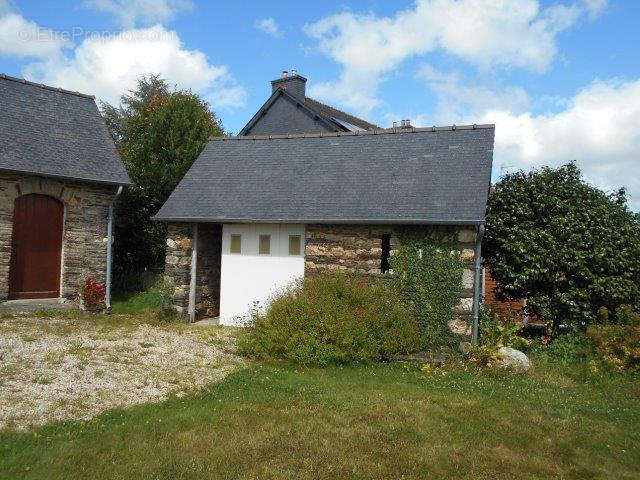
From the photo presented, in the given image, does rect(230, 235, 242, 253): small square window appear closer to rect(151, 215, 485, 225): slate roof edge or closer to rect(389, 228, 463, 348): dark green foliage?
rect(151, 215, 485, 225): slate roof edge

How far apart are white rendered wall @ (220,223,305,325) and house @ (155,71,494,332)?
2cm

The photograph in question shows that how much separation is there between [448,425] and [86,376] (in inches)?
188

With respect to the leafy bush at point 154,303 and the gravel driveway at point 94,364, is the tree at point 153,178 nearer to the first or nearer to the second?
the leafy bush at point 154,303

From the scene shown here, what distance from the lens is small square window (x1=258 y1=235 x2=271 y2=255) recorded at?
12.5m

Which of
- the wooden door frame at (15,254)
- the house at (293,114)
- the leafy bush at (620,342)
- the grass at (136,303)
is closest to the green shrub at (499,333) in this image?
the leafy bush at (620,342)

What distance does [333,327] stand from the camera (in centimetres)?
906

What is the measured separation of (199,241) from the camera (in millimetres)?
13000

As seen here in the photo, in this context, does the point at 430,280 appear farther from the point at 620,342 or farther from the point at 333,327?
the point at 620,342

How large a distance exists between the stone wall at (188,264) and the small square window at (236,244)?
797mm

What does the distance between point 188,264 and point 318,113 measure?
39.6 ft

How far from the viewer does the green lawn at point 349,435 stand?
17.0 feet

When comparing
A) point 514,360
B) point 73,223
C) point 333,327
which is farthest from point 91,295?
point 514,360

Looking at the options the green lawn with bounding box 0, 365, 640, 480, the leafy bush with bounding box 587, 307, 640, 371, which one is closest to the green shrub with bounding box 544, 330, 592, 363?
the leafy bush with bounding box 587, 307, 640, 371

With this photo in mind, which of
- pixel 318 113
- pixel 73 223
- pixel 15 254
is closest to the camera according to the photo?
pixel 15 254
